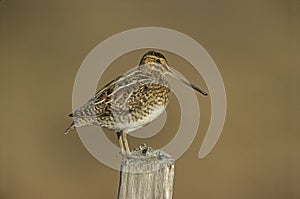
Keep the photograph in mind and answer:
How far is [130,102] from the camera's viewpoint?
118 cm

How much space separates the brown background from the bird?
1.58 ft

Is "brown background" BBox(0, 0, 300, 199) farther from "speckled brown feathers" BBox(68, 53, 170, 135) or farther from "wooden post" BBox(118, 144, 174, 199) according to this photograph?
"wooden post" BBox(118, 144, 174, 199)

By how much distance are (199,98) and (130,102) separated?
1.87ft

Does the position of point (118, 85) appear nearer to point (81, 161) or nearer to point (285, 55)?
point (81, 161)

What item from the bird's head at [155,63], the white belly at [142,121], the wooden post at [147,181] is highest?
the bird's head at [155,63]

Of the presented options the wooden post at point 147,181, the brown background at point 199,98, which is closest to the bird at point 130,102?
the wooden post at point 147,181

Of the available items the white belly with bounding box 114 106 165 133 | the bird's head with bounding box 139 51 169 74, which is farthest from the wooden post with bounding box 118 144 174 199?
the bird's head with bounding box 139 51 169 74

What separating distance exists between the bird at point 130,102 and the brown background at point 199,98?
19.0 inches

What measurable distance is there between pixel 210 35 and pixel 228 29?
7cm

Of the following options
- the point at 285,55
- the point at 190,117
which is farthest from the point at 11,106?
the point at 285,55

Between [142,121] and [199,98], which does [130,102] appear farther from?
[199,98]

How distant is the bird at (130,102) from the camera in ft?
3.84

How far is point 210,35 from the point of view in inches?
67.2

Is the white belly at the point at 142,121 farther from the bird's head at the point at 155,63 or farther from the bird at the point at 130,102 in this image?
the bird's head at the point at 155,63
